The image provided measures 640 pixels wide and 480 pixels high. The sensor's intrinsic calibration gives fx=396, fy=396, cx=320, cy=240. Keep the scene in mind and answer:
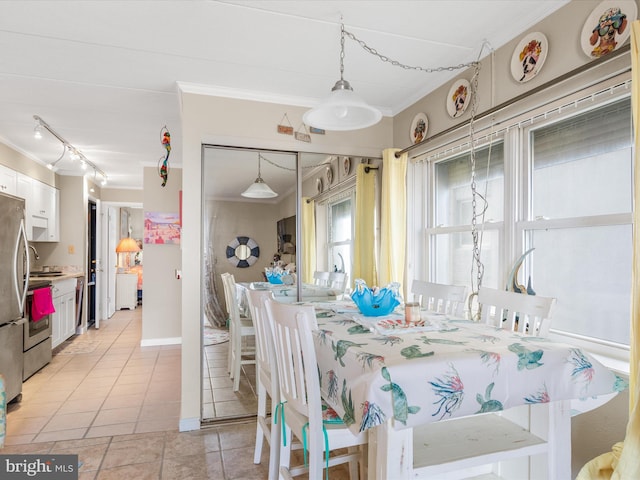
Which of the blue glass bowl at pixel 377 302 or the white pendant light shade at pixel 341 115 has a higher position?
the white pendant light shade at pixel 341 115

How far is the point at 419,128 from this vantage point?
3062 mm

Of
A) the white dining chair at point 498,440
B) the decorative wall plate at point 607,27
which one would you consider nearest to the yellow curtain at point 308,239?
the white dining chair at point 498,440

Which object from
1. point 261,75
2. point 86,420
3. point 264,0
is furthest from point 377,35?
point 86,420

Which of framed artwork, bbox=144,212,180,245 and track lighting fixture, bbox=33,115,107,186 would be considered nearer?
track lighting fixture, bbox=33,115,107,186

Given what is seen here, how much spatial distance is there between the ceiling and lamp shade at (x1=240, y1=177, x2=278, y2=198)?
7 cm

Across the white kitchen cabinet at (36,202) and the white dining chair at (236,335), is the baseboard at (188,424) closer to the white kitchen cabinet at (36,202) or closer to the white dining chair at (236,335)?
A: the white dining chair at (236,335)

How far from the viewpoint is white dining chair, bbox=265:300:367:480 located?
1437 mm

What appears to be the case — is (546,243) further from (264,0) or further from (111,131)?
(111,131)

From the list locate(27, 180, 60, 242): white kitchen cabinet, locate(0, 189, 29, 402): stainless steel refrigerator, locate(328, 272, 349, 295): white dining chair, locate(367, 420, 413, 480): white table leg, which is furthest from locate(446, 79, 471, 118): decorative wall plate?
locate(27, 180, 60, 242): white kitchen cabinet

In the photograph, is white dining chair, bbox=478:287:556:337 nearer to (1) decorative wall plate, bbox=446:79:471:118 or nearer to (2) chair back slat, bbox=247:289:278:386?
(2) chair back slat, bbox=247:289:278:386

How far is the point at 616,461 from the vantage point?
4.49 ft

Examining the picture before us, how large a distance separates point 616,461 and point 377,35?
88.3 inches

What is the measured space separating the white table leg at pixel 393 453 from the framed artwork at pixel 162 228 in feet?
14.5

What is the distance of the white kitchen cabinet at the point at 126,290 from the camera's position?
7.86m
